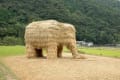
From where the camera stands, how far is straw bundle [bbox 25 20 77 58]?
992 inches

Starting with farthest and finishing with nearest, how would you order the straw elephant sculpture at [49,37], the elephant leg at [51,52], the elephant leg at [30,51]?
1. the elephant leg at [30,51]
2. the straw elephant sculpture at [49,37]
3. the elephant leg at [51,52]

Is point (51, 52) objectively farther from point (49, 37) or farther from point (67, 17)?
point (67, 17)

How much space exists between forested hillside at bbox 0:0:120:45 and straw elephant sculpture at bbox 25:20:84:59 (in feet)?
104

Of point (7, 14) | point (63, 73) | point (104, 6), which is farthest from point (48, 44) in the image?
point (104, 6)

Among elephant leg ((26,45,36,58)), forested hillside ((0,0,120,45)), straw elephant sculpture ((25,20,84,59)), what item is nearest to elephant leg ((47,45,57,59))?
straw elephant sculpture ((25,20,84,59))

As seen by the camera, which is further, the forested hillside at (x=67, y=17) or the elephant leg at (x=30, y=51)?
the forested hillside at (x=67, y=17)

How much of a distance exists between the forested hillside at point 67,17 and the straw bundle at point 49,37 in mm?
31728

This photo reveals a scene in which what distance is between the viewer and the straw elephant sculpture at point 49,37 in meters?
25.2

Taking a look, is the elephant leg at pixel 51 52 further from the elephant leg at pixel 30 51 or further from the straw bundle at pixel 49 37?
the elephant leg at pixel 30 51

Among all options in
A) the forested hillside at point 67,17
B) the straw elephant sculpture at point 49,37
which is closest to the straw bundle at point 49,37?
the straw elephant sculpture at point 49,37

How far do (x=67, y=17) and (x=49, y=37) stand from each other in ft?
185

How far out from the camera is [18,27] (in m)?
67.3

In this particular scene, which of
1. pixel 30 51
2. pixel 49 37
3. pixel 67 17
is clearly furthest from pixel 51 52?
pixel 67 17

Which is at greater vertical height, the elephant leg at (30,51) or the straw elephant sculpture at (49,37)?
the straw elephant sculpture at (49,37)
